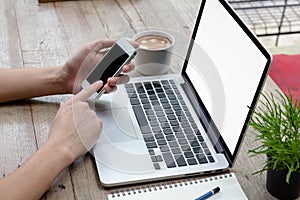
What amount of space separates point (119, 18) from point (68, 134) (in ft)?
1.99

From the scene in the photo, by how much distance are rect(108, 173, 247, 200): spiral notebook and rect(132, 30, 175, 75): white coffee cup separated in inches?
14.7

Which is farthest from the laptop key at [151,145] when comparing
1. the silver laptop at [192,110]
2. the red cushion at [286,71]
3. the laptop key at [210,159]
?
the red cushion at [286,71]

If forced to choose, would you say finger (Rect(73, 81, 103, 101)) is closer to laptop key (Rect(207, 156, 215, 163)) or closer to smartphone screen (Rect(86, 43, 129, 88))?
smartphone screen (Rect(86, 43, 129, 88))

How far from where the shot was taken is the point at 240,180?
3.18 feet

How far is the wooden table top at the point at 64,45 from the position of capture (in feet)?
3.19

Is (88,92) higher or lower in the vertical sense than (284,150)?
lower

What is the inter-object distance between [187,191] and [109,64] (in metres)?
0.35

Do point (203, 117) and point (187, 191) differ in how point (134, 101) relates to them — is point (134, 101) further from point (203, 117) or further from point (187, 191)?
point (187, 191)

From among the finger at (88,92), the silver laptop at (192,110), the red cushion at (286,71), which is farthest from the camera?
the red cushion at (286,71)

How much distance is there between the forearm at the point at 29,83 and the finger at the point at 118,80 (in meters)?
0.14

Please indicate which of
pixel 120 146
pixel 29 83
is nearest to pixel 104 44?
pixel 29 83

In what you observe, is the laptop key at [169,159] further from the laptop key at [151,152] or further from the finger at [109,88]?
the finger at [109,88]

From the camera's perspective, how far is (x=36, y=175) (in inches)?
36.8

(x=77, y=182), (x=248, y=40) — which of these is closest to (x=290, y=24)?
(x=248, y=40)
